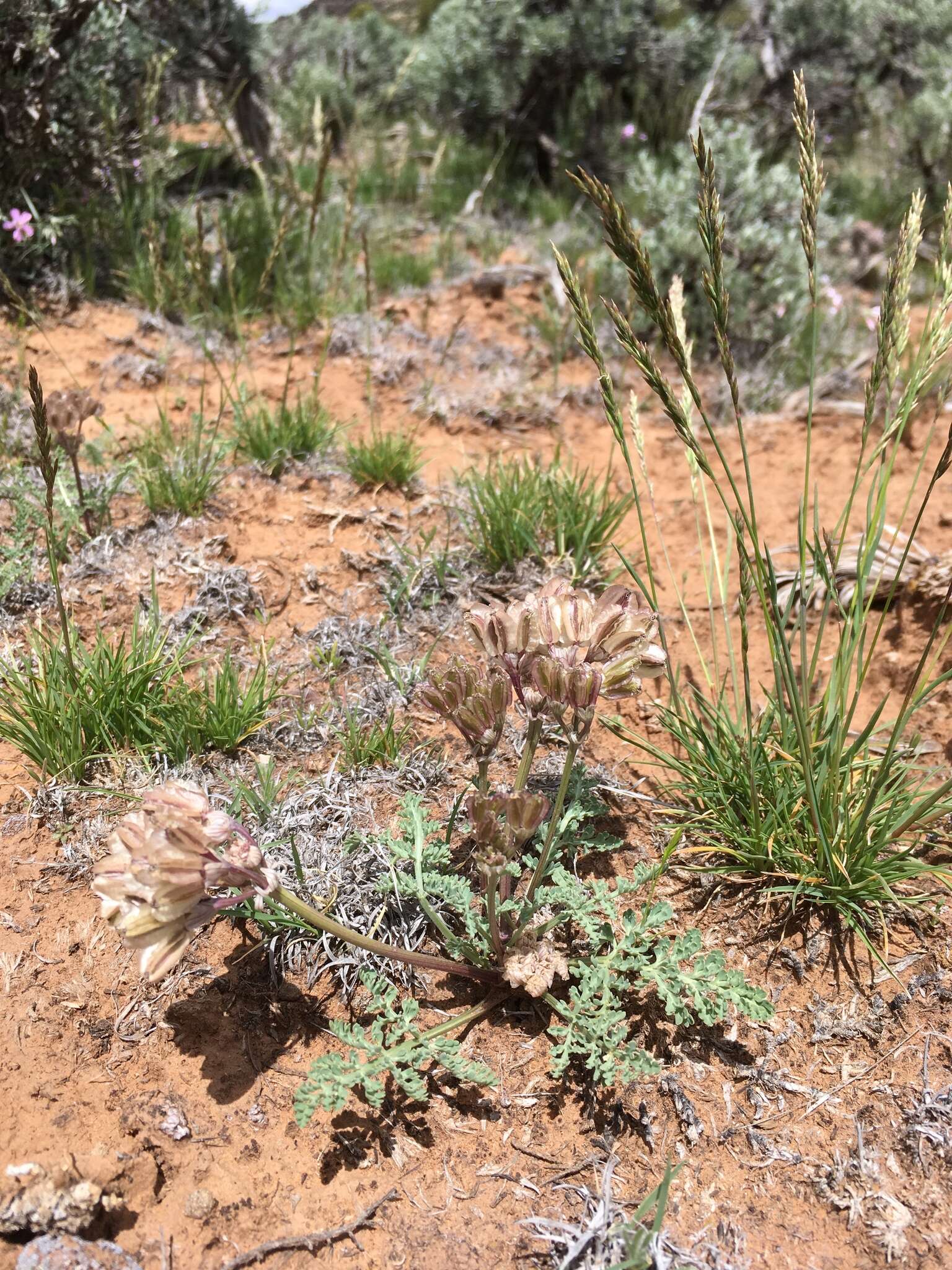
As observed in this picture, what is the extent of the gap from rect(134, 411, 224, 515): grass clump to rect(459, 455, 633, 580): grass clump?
1.02 m

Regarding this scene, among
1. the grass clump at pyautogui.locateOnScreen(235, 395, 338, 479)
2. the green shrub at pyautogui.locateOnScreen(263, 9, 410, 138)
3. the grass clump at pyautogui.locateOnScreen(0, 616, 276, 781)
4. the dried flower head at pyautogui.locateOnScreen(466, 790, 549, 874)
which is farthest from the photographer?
the green shrub at pyautogui.locateOnScreen(263, 9, 410, 138)

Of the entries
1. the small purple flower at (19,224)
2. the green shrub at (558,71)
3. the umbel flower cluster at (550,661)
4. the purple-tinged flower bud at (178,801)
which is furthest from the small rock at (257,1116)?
the green shrub at (558,71)

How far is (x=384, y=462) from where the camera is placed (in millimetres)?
3613

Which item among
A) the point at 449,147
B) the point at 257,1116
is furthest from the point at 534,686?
the point at 449,147

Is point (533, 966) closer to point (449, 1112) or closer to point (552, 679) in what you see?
point (449, 1112)

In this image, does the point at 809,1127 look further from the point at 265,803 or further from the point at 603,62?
the point at 603,62

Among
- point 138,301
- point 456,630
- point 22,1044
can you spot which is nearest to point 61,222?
point 138,301

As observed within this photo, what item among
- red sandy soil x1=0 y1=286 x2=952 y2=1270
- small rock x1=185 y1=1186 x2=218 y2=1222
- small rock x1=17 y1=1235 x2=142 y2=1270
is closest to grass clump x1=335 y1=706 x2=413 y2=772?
red sandy soil x1=0 y1=286 x2=952 y2=1270

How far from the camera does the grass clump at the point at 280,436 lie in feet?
11.9

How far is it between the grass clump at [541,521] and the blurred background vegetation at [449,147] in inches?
52.6

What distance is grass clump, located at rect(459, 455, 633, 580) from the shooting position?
3.17m

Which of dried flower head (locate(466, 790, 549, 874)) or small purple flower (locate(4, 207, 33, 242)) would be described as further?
small purple flower (locate(4, 207, 33, 242))

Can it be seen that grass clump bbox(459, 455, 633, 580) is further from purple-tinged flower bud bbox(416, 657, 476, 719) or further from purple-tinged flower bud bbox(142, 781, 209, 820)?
purple-tinged flower bud bbox(142, 781, 209, 820)

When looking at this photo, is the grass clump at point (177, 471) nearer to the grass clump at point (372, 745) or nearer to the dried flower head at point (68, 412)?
the dried flower head at point (68, 412)
